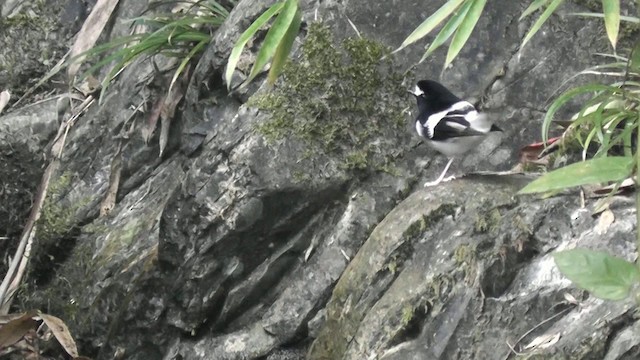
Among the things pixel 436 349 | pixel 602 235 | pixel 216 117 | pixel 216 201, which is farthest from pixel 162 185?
pixel 602 235

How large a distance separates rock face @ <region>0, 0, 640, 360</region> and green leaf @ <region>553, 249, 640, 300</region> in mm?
2195

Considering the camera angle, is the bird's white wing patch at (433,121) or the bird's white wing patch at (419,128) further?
the bird's white wing patch at (419,128)

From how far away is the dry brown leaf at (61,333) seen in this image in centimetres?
496

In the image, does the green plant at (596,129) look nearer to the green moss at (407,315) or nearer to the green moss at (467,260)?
the green moss at (467,260)

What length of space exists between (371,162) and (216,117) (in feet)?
3.59

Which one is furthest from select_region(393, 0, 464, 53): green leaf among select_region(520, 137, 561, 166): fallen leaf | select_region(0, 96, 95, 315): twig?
select_region(0, 96, 95, 315): twig

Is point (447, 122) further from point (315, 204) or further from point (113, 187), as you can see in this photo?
point (113, 187)

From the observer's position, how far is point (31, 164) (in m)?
6.19

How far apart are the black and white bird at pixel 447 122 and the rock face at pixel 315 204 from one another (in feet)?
0.79

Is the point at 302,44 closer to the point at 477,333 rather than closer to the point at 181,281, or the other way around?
the point at 181,281

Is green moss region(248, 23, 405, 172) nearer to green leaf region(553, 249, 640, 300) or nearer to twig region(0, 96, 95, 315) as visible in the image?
twig region(0, 96, 95, 315)

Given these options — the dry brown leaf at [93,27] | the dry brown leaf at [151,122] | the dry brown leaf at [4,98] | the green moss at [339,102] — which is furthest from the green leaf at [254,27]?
the dry brown leaf at [4,98]

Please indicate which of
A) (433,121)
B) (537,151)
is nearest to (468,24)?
(433,121)

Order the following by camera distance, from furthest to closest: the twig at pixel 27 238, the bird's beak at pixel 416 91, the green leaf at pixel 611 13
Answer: the twig at pixel 27 238, the bird's beak at pixel 416 91, the green leaf at pixel 611 13
